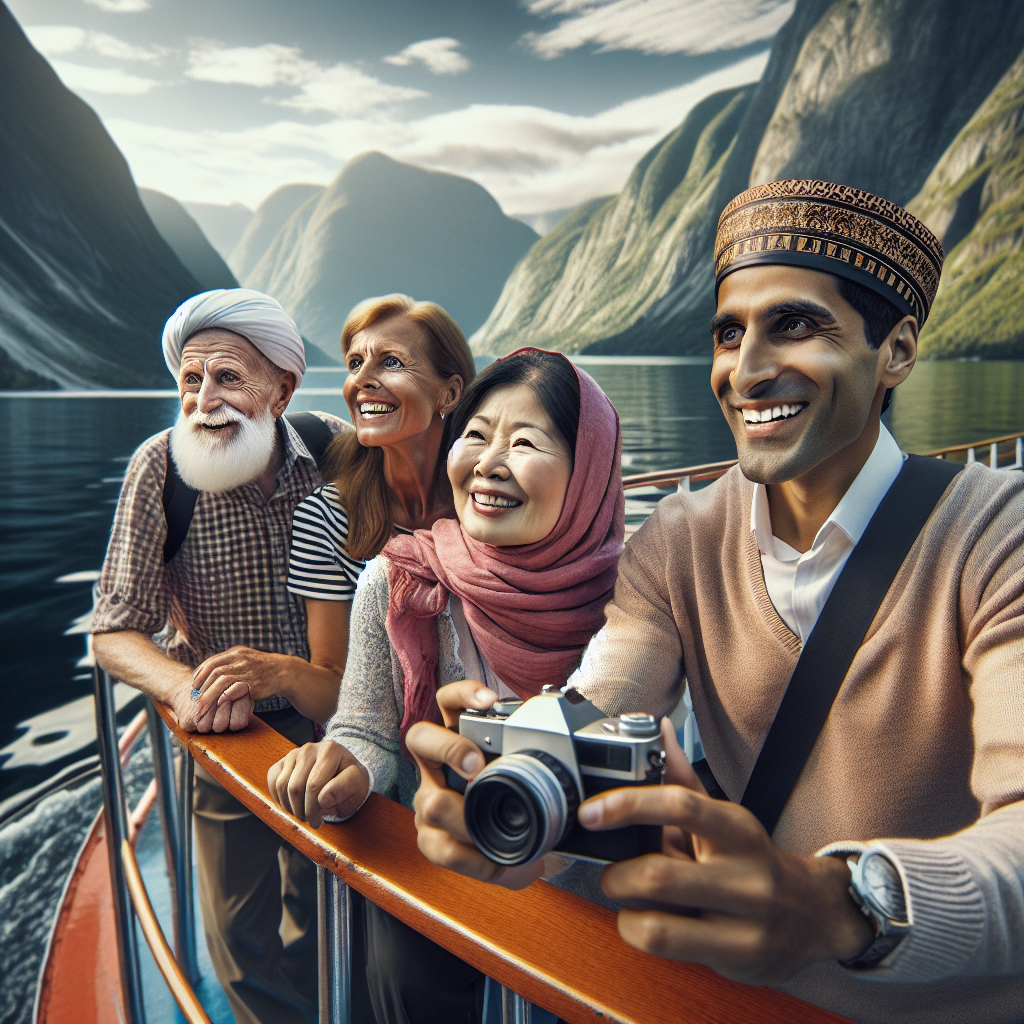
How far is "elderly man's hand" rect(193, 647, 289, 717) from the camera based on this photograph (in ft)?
4.31

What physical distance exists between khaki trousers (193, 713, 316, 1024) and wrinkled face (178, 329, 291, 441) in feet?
2.78

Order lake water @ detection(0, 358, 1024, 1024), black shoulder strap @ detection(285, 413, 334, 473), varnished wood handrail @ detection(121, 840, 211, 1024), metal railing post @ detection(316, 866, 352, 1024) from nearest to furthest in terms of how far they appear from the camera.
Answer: metal railing post @ detection(316, 866, 352, 1024) < varnished wood handrail @ detection(121, 840, 211, 1024) < black shoulder strap @ detection(285, 413, 334, 473) < lake water @ detection(0, 358, 1024, 1024)

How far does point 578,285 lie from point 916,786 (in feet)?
242

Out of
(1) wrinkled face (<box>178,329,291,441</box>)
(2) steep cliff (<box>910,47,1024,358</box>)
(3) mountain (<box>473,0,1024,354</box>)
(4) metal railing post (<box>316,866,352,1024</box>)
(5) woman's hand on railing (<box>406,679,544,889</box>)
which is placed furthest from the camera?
(3) mountain (<box>473,0,1024,354</box>)

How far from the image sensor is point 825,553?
1104mm

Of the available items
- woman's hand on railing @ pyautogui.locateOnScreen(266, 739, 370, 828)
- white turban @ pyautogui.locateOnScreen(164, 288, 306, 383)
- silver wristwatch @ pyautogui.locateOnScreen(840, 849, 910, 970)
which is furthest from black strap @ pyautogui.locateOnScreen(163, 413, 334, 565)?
silver wristwatch @ pyautogui.locateOnScreen(840, 849, 910, 970)

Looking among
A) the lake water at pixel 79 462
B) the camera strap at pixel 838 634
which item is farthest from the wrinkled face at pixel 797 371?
the lake water at pixel 79 462

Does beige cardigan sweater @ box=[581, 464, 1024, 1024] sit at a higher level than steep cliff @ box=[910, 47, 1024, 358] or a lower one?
lower

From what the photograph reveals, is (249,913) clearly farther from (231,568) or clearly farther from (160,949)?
(231,568)

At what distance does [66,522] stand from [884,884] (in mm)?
26498

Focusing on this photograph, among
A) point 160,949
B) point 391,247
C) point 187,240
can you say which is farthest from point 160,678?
point 187,240

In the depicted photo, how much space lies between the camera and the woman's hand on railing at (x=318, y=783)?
3.25 ft

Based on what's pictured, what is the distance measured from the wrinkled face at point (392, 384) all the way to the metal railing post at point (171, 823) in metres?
0.87

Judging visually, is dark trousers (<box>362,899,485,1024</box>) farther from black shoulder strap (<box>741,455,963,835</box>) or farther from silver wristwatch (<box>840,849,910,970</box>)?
silver wristwatch (<box>840,849,910,970</box>)
